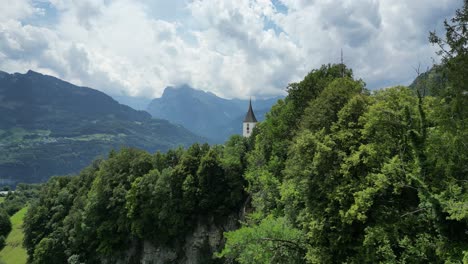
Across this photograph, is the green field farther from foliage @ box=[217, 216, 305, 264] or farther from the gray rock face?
foliage @ box=[217, 216, 305, 264]

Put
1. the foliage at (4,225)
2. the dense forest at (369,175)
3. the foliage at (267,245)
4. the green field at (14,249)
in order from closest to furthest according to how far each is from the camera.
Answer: the dense forest at (369,175)
the foliage at (267,245)
the green field at (14,249)
the foliage at (4,225)

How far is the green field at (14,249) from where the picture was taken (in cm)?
7044

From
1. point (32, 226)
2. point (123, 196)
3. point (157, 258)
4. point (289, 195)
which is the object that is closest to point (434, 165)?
point (289, 195)

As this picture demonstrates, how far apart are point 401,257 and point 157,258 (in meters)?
36.0

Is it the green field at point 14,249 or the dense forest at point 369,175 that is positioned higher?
the dense forest at point 369,175

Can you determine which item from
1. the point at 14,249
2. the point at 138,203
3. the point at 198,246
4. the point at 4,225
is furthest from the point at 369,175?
the point at 4,225

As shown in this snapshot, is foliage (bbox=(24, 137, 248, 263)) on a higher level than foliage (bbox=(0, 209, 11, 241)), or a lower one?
higher

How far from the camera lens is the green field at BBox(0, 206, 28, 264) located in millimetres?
70438

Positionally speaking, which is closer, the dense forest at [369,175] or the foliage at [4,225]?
the dense forest at [369,175]

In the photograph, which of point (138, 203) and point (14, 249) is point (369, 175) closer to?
point (138, 203)

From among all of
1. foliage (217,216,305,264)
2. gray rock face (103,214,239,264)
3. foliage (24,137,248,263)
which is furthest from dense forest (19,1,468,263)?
gray rock face (103,214,239,264)

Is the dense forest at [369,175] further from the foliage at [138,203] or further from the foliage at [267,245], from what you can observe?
the foliage at [138,203]

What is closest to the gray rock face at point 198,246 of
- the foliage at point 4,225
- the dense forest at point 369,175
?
the dense forest at point 369,175

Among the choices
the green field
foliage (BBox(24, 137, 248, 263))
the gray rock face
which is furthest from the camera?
the green field
